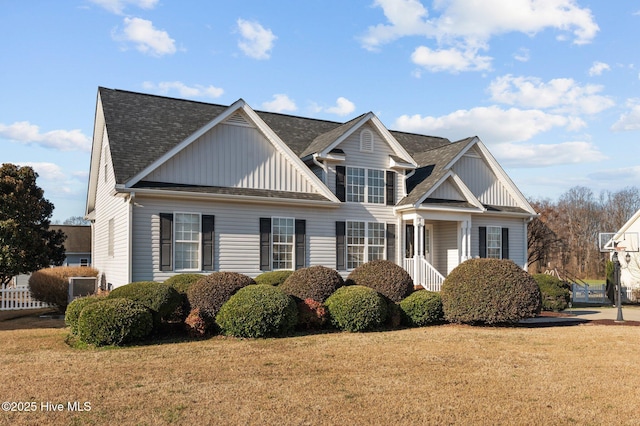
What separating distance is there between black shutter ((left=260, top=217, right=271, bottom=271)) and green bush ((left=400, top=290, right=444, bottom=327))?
5.31 meters

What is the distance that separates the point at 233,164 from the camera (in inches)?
721

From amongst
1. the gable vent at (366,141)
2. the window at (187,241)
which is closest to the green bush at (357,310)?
the window at (187,241)

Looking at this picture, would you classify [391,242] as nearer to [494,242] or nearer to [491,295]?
[494,242]

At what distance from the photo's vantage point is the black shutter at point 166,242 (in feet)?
55.1

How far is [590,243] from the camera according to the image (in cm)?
6844

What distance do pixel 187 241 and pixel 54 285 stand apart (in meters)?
5.40

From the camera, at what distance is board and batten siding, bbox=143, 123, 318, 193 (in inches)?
687

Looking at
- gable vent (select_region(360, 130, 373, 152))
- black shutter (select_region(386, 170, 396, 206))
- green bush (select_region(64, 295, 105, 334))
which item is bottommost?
green bush (select_region(64, 295, 105, 334))

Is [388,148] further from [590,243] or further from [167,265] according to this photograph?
[590,243]

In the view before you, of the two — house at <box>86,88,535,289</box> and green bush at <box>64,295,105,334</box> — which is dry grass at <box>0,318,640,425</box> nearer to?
green bush at <box>64,295,105,334</box>

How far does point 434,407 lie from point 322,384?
183 cm

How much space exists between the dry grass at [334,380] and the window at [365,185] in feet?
28.1

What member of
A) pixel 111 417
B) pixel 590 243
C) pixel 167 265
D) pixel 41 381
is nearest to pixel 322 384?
pixel 111 417

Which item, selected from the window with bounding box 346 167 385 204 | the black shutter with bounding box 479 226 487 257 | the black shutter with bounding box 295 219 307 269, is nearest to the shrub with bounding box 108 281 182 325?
the black shutter with bounding box 295 219 307 269
